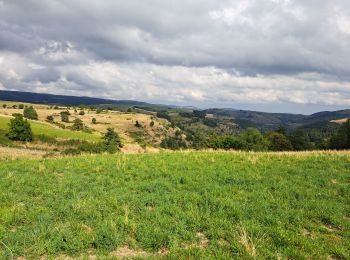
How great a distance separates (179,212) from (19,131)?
8172cm

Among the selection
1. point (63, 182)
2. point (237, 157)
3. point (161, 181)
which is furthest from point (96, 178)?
point (237, 157)

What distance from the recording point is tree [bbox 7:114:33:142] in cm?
8025

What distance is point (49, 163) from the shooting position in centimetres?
2097

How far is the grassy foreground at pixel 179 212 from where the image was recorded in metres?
8.25

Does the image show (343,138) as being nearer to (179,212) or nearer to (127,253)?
(179,212)

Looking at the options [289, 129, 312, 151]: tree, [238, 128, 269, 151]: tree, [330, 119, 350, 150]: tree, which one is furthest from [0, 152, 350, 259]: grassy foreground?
[289, 129, 312, 151]: tree

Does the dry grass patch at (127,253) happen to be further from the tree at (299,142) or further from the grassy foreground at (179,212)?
the tree at (299,142)

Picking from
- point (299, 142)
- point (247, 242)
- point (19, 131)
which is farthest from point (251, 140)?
point (247, 242)

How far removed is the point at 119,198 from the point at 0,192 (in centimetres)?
559

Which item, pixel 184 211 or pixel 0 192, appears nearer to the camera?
pixel 184 211

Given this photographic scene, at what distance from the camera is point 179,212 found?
34.8 ft

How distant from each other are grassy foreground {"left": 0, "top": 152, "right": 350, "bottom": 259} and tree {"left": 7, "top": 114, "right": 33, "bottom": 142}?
230 ft

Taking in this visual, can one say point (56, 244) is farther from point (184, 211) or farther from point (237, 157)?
point (237, 157)

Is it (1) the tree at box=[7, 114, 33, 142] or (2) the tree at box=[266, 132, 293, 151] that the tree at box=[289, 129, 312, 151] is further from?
(1) the tree at box=[7, 114, 33, 142]
